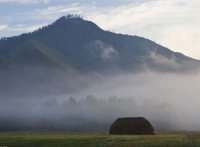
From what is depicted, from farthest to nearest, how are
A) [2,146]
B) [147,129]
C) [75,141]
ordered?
[147,129] → [75,141] → [2,146]

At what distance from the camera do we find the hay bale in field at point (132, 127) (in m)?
144

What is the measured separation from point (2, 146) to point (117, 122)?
6150 cm

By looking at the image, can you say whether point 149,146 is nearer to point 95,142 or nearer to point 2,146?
point 95,142

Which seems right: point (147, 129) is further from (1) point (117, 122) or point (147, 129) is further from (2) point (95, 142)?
(2) point (95, 142)

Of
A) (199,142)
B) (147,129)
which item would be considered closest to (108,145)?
(199,142)

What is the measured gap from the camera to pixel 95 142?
311 feet

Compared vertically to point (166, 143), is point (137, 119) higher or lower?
higher

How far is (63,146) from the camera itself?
90625 mm

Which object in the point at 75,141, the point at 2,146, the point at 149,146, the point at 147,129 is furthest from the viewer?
the point at 147,129

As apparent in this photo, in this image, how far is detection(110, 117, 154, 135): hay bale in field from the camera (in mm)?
144250

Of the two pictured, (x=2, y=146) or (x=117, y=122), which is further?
(x=117, y=122)

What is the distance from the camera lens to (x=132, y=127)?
5694 inches

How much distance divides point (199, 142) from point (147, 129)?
184 ft

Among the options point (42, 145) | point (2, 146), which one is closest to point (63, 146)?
point (42, 145)
